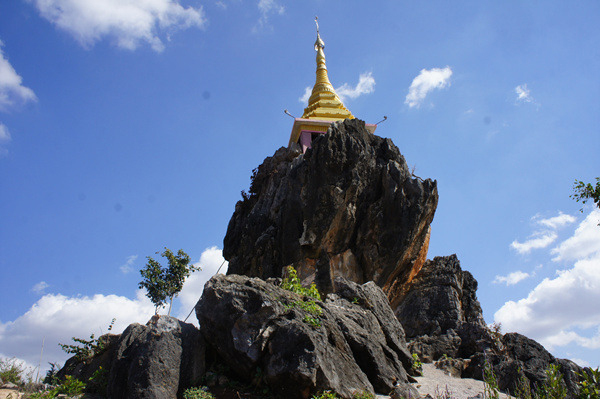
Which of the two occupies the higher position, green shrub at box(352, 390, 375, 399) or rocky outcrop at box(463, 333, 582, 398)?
rocky outcrop at box(463, 333, 582, 398)

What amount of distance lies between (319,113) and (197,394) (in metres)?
24.2

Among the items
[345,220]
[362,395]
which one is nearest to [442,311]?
[345,220]

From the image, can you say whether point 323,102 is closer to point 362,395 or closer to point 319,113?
point 319,113

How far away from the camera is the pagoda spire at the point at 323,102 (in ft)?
100

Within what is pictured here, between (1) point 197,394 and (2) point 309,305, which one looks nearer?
(1) point 197,394

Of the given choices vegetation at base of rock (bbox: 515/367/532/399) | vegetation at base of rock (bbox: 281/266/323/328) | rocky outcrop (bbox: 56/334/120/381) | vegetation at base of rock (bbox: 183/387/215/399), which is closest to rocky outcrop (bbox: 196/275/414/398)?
vegetation at base of rock (bbox: 281/266/323/328)

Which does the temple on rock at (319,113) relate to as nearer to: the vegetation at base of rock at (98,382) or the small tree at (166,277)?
the small tree at (166,277)

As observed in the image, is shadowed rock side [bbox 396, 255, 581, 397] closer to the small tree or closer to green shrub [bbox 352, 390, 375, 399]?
green shrub [bbox 352, 390, 375, 399]

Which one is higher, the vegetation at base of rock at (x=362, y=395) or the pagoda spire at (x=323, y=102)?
the pagoda spire at (x=323, y=102)

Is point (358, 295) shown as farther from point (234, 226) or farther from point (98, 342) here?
point (234, 226)

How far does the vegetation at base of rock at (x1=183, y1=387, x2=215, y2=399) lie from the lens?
8422 mm

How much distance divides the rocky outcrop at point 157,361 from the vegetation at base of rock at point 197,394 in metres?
0.23

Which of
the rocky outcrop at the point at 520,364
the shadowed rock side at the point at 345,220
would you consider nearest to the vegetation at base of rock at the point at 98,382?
the rocky outcrop at the point at 520,364

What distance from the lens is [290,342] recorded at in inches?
349
